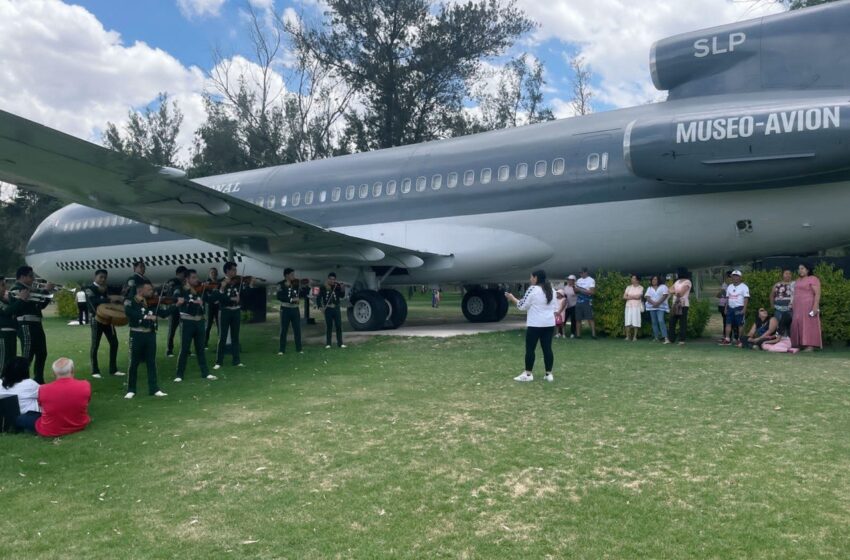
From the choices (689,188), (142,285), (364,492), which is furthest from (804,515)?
(689,188)

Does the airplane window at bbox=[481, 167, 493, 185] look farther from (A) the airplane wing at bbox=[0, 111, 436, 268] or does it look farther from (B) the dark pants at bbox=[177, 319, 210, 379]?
(B) the dark pants at bbox=[177, 319, 210, 379]

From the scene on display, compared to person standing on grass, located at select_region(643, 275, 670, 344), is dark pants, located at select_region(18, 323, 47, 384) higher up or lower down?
lower down

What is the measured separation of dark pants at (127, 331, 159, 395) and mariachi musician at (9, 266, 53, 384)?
1.43 m

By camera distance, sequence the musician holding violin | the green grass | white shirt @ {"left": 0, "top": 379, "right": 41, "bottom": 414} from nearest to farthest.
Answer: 1. the green grass
2. white shirt @ {"left": 0, "top": 379, "right": 41, "bottom": 414}
3. the musician holding violin

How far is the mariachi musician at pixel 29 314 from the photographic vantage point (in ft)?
27.2

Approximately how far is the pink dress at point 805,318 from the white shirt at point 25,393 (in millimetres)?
11336

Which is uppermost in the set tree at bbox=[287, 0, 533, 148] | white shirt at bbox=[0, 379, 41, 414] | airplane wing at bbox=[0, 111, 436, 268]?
tree at bbox=[287, 0, 533, 148]

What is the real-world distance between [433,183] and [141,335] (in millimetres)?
8162

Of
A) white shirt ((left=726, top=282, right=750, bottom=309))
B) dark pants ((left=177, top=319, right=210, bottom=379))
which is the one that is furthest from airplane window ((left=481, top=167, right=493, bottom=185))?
dark pants ((left=177, top=319, right=210, bottom=379))

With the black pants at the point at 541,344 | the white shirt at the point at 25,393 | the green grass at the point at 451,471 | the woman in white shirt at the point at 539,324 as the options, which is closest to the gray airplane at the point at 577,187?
the white shirt at the point at 25,393

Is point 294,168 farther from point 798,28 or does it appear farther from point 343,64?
point 343,64

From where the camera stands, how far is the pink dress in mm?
10719

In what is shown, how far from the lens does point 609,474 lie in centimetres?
469

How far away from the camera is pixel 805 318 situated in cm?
1088
